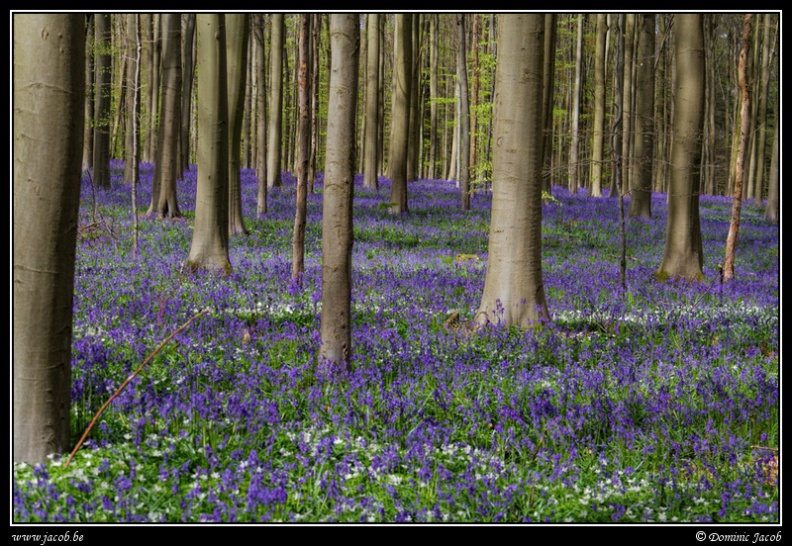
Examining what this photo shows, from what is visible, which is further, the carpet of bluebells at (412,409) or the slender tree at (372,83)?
the slender tree at (372,83)

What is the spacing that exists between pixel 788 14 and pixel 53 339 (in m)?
6.76

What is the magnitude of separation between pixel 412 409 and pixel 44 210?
2777mm

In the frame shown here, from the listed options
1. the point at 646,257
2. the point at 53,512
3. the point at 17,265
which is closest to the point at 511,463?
the point at 53,512

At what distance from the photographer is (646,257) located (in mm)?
15711

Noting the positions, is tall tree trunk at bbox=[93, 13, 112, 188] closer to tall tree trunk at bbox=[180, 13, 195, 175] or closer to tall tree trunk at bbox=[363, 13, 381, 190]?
tall tree trunk at bbox=[180, 13, 195, 175]

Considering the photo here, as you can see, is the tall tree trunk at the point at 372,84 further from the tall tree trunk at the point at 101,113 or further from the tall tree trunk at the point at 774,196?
the tall tree trunk at the point at 774,196

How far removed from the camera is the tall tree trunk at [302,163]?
1036 centimetres

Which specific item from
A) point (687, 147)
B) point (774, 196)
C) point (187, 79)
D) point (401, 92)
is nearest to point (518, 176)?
point (687, 147)

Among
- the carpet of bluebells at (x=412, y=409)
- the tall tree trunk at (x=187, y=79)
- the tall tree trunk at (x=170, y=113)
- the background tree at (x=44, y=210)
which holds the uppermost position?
the tall tree trunk at (x=187, y=79)

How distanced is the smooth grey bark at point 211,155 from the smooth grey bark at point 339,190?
5.42m

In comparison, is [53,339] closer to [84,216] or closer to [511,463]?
[511,463]

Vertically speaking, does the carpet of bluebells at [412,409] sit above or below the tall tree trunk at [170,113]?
below

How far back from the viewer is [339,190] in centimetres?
584

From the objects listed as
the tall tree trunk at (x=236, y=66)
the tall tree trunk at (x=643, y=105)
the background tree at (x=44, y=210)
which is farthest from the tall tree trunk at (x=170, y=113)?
the background tree at (x=44, y=210)
